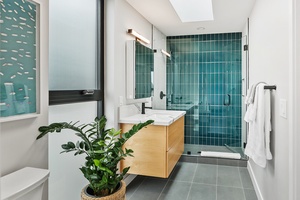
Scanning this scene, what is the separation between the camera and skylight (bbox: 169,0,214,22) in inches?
123

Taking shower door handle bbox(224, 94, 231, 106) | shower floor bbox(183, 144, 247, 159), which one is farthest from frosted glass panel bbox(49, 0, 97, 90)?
shower door handle bbox(224, 94, 231, 106)

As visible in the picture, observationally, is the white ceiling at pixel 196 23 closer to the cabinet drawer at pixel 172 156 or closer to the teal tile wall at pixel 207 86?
the teal tile wall at pixel 207 86

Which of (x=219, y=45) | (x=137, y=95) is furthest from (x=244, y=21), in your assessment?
(x=137, y=95)

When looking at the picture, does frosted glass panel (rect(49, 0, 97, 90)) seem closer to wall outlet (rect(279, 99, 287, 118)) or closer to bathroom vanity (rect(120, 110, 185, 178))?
bathroom vanity (rect(120, 110, 185, 178))

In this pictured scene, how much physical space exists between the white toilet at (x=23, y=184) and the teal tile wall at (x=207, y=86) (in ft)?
10.8

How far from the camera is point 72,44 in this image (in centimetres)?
210

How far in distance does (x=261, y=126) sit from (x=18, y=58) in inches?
75.2

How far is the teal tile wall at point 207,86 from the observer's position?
4320 mm

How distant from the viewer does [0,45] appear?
124 centimetres

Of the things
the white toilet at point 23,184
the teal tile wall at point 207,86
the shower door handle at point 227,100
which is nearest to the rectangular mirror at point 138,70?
the teal tile wall at point 207,86

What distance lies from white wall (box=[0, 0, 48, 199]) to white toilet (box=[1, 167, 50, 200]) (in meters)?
0.07

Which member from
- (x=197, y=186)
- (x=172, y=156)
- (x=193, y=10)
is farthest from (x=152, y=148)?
(x=193, y=10)

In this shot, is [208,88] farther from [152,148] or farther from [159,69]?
[152,148]

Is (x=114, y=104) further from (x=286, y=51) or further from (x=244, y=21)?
(x=244, y=21)
